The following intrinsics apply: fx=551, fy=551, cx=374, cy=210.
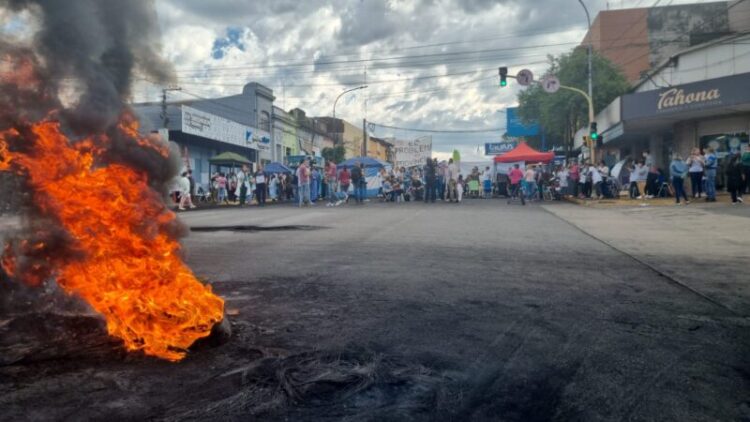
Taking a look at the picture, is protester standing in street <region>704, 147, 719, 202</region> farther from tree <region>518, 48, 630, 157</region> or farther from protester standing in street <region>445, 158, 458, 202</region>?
tree <region>518, 48, 630, 157</region>

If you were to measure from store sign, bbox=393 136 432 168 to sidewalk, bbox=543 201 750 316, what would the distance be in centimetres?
2531

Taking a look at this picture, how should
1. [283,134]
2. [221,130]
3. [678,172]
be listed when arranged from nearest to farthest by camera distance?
[678,172], [221,130], [283,134]

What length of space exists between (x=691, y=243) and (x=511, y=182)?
15006mm

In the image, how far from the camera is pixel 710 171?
17203mm

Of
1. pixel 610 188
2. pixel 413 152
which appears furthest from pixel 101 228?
pixel 413 152

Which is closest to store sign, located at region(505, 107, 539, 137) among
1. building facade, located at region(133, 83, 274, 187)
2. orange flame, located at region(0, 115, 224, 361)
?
building facade, located at region(133, 83, 274, 187)

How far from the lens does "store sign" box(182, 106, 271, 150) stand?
1201 inches

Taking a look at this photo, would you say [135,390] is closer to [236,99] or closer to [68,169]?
[68,169]

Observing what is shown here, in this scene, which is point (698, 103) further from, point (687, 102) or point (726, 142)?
point (726, 142)

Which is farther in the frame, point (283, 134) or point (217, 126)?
point (283, 134)

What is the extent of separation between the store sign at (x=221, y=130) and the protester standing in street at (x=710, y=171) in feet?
80.1

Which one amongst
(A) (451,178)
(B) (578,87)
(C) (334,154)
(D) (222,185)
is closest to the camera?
(A) (451,178)

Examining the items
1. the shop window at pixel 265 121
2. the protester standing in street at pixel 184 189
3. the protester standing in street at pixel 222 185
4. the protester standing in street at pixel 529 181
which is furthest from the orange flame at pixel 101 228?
the shop window at pixel 265 121

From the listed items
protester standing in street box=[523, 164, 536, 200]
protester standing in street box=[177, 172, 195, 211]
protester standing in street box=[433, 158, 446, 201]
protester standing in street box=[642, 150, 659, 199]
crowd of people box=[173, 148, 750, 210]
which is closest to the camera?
crowd of people box=[173, 148, 750, 210]
